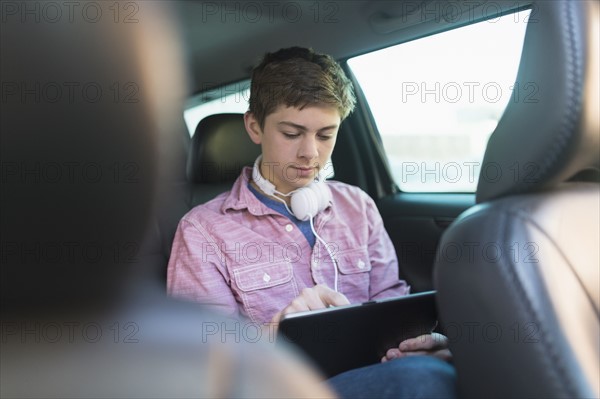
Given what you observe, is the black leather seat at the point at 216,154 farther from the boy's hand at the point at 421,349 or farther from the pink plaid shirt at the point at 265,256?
the boy's hand at the point at 421,349

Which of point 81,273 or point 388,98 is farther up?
point 388,98

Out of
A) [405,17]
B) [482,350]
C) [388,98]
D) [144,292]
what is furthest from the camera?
[388,98]

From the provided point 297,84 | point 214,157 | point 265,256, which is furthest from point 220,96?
point 265,256

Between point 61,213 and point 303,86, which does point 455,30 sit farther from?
point 61,213

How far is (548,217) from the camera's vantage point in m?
0.83

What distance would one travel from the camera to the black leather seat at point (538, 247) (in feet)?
2.54

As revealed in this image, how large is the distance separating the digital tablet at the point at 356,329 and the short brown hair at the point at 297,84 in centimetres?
68

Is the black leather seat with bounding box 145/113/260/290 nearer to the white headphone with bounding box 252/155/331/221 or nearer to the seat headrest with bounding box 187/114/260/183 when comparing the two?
the seat headrest with bounding box 187/114/260/183

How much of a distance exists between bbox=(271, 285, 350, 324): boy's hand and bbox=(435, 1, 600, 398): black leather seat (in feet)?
1.52

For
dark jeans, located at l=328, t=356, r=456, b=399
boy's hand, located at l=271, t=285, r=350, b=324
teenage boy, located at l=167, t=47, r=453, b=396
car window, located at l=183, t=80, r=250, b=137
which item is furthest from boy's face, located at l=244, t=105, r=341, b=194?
car window, located at l=183, t=80, r=250, b=137

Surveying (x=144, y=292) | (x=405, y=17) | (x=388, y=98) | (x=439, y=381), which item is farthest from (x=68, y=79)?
(x=388, y=98)

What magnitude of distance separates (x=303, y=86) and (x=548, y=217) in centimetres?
93

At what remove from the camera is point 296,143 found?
1653 millimetres

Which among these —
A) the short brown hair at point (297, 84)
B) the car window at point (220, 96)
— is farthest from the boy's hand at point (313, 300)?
the car window at point (220, 96)
